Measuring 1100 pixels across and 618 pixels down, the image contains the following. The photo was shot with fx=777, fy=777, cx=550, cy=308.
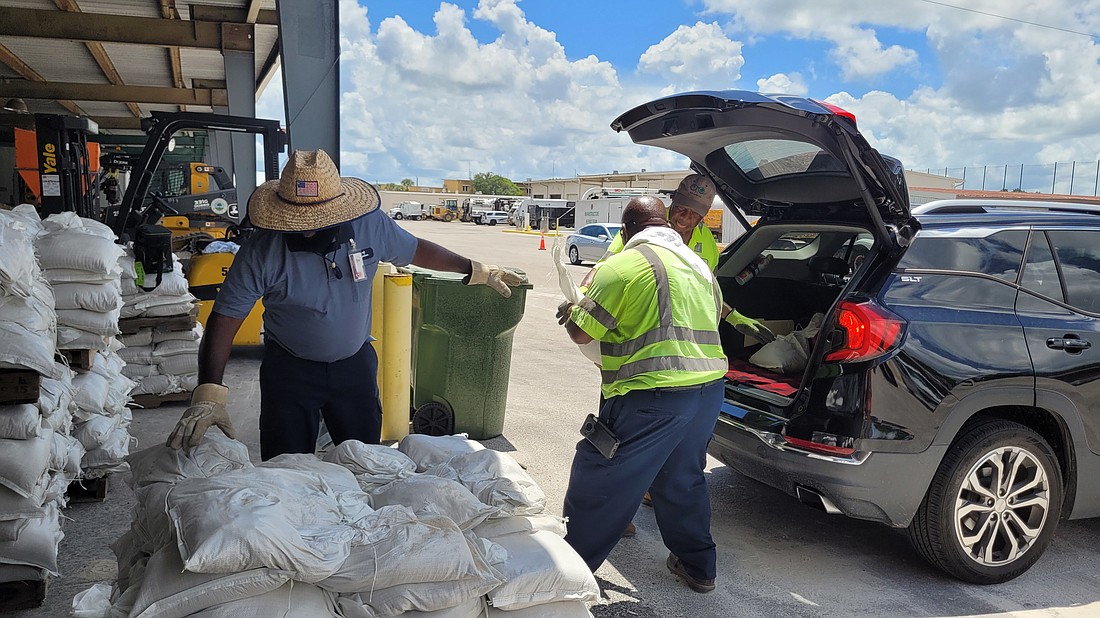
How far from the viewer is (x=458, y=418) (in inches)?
228

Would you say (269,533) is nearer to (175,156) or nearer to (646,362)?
(646,362)

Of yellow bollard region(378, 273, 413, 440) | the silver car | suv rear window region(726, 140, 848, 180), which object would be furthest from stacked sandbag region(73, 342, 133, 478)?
the silver car

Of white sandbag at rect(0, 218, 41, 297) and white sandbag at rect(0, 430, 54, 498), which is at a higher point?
white sandbag at rect(0, 218, 41, 297)

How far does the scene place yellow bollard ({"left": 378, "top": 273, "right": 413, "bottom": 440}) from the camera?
17.8 ft

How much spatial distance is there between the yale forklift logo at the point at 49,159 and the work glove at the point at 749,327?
244 inches

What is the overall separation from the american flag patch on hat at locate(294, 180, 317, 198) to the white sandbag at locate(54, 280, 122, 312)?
2450 mm

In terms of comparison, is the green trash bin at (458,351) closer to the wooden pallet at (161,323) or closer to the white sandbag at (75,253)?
the white sandbag at (75,253)

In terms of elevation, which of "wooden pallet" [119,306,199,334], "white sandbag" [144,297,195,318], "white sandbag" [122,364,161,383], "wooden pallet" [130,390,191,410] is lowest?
"wooden pallet" [130,390,191,410]

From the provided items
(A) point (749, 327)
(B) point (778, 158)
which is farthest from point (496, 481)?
(B) point (778, 158)

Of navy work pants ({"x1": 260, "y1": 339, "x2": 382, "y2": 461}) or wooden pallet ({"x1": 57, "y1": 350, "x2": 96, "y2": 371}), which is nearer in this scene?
navy work pants ({"x1": 260, "y1": 339, "x2": 382, "y2": 461})

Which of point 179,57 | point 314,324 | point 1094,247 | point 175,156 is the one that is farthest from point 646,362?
point 175,156

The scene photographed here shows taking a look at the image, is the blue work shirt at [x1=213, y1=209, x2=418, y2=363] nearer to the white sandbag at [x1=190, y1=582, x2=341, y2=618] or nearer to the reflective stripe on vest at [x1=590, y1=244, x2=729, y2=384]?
the reflective stripe on vest at [x1=590, y1=244, x2=729, y2=384]

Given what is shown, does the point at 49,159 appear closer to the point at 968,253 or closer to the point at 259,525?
the point at 259,525

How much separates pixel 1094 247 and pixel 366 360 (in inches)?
153
